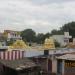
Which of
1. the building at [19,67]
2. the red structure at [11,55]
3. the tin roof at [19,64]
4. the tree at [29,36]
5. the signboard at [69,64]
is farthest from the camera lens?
the tree at [29,36]

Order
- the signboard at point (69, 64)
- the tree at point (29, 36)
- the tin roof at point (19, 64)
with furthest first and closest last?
the tree at point (29, 36), the tin roof at point (19, 64), the signboard at point (69, 64)

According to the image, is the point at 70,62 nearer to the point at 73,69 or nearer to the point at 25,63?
the point at 73,69

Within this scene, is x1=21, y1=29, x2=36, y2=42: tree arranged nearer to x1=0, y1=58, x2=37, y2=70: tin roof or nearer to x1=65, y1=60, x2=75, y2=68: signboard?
x1=0, y1=58, x2=37, y2=70: tin roof

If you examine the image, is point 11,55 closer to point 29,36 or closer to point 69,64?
point 69,64

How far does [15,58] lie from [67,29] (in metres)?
53.6

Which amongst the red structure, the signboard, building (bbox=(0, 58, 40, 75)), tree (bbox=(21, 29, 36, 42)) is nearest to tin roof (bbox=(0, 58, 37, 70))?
building (bbox=(0, 58, 40, 75))

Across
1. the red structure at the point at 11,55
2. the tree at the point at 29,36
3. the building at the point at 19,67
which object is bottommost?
the building at the point at 19,67

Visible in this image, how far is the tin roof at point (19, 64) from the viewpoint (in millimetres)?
25894

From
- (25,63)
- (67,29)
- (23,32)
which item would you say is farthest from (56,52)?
(23,32)

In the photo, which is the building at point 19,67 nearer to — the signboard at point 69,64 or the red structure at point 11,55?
the red structure at point 11,55

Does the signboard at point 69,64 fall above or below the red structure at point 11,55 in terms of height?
below

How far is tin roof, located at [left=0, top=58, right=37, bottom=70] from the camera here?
25.9m

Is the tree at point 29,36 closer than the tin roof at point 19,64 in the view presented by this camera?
No

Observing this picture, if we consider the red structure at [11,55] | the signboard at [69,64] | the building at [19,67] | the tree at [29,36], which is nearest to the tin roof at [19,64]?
the building at [19,67]
